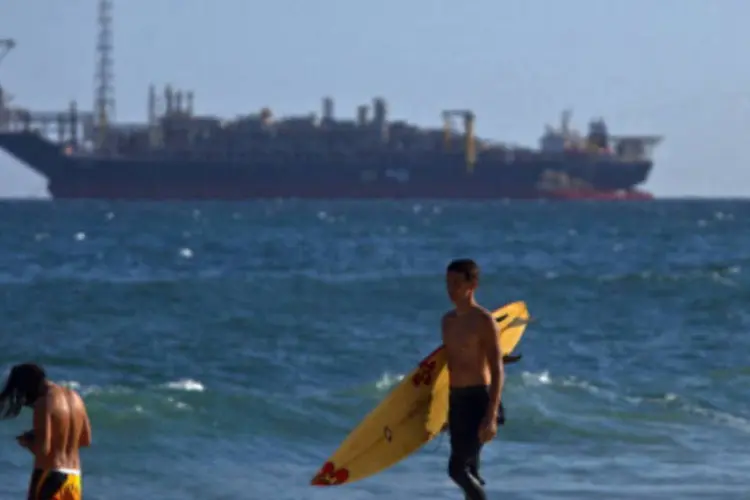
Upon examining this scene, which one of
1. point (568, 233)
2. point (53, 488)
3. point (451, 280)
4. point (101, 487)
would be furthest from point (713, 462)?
point (568, 233)

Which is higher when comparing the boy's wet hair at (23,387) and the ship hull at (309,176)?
the boy's wet hair at (23,387)

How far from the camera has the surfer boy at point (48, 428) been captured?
8.45 m

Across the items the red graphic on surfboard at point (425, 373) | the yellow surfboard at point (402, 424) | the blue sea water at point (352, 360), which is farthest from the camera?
the blue sea water at point (352, 360)

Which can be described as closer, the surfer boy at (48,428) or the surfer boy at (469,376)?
the surfer boy at (48,428)

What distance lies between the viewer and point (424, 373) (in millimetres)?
10000

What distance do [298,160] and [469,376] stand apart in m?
126

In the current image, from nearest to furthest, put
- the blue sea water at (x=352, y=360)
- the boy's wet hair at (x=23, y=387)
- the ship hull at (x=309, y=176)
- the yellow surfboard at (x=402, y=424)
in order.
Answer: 1. the boy's wet hair at (x=23, y=387)
2. the yellow surfboard at (x=402, y=424)
3. the blue sea water at (x=352, y=360)
4. the ship hull at (x=309, y=176)

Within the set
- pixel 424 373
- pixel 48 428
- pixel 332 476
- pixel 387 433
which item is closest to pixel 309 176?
pixel 332 476

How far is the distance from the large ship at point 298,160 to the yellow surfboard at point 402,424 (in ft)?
399

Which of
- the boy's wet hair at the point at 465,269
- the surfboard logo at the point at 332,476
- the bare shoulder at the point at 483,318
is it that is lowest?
the surfboard logo at the point at 332,476

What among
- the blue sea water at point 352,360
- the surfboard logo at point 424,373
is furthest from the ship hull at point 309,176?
the surfboard logo at point 424,373

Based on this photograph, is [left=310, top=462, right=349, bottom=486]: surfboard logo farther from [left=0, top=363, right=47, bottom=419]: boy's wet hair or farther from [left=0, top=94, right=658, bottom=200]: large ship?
[left=0, top=94, right=658, bottom=200]: large ship

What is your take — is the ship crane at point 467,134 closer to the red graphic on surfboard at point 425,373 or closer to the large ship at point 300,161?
the large ship at point 300,161

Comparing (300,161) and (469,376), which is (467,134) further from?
(469,376)
